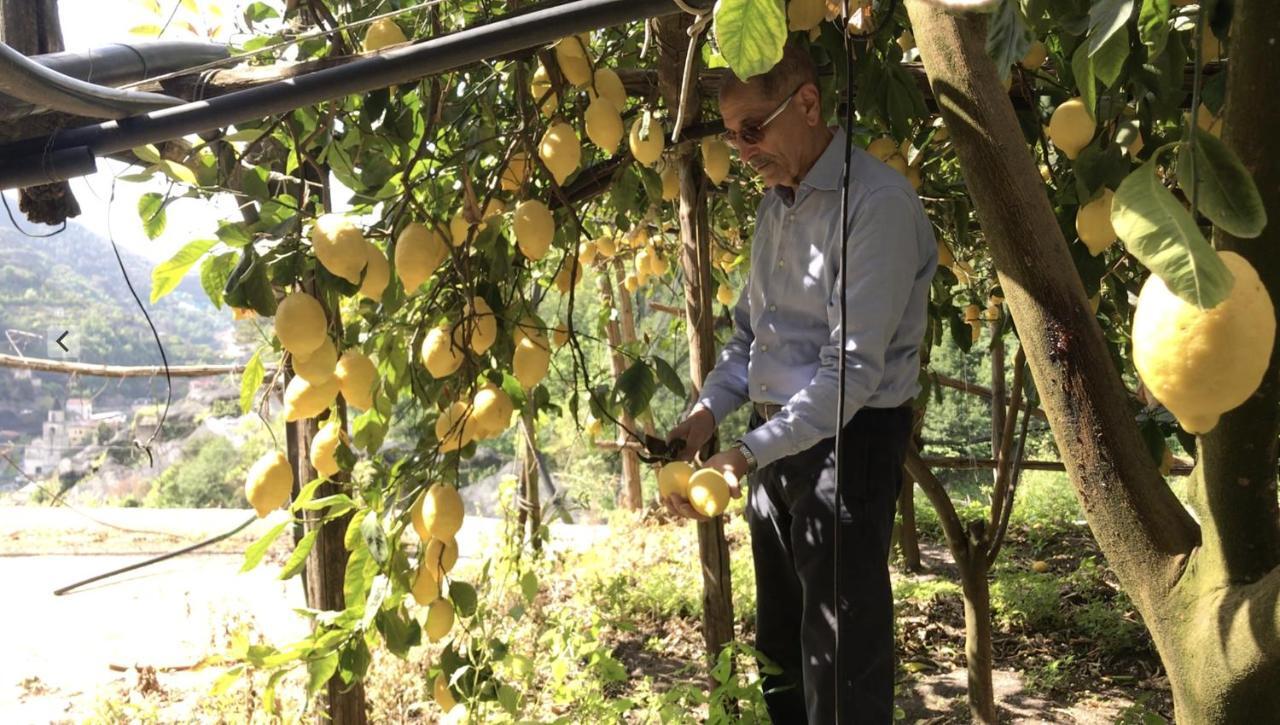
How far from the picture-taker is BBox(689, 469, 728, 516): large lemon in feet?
3.37

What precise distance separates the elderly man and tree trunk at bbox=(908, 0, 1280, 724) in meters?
0.48

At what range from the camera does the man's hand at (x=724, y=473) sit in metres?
1.07

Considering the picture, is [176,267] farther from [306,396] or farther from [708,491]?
[708,491]

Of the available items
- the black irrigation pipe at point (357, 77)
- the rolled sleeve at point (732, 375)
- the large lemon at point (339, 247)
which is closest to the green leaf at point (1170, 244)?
the black irrigation pipe at point (357, 77)

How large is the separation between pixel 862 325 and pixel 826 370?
7cm

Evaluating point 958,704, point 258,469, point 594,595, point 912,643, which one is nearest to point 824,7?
point 258,469

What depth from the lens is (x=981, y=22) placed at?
721mm

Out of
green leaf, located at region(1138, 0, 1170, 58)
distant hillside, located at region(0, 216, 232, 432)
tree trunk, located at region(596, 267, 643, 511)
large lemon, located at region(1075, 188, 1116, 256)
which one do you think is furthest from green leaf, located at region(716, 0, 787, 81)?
distant hillside, located at region(0, 216, 232, 432)

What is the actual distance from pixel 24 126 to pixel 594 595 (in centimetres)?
311

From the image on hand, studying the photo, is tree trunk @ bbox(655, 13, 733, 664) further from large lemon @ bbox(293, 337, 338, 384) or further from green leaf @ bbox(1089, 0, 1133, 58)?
green leaf @ bbox(1089, 0, 1133, 58)

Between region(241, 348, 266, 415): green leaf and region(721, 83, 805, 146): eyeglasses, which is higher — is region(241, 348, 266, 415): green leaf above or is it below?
below

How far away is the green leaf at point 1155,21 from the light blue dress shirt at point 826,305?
0.52m

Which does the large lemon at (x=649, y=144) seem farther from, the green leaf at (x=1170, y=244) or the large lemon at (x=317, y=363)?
the green leaf at (x=1170, y=244)

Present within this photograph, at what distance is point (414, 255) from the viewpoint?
1.12 m
